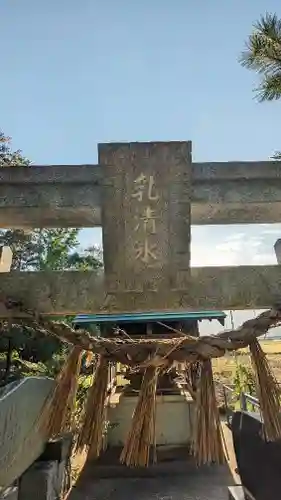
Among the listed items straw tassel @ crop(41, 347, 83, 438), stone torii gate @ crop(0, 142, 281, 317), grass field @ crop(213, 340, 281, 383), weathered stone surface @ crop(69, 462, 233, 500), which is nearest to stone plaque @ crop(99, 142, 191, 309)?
stone torii gate @ crop(0, 142, 281, 317)

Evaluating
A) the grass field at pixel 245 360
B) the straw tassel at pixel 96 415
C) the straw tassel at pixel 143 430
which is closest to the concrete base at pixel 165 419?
the grass field at pixel 245 360

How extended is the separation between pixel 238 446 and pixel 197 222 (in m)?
2.97

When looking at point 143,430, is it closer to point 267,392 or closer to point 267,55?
point 267,392

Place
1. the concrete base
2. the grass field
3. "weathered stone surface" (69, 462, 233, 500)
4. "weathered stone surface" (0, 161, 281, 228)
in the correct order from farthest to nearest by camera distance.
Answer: the concrete base → "weathered stone surface" (69, 462, 233, 500) → the grass field → "weathered stone surface" (0, 161, 281, 228)

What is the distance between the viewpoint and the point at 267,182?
218cm

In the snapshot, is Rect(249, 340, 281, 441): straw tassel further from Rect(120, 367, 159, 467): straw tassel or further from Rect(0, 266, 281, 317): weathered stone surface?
Rect(120, 367, 159, 467): straw tassel

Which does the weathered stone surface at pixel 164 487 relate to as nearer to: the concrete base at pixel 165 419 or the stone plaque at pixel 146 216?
the concrete base at pixel 165 419

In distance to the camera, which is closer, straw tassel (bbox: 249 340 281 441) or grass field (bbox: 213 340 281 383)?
straw tassel (bbox: 249 340 281 441)

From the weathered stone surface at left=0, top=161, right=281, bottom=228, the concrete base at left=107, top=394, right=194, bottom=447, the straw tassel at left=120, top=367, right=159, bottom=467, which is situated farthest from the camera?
the concrete base at left=107, top=394, right=194, bottom=447

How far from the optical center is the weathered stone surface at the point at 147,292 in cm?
197

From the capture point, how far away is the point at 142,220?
6.74 feet

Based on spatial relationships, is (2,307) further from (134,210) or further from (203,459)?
(203,459)

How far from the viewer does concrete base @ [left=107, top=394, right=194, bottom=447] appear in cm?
732

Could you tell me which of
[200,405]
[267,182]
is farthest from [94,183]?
[200,405]
